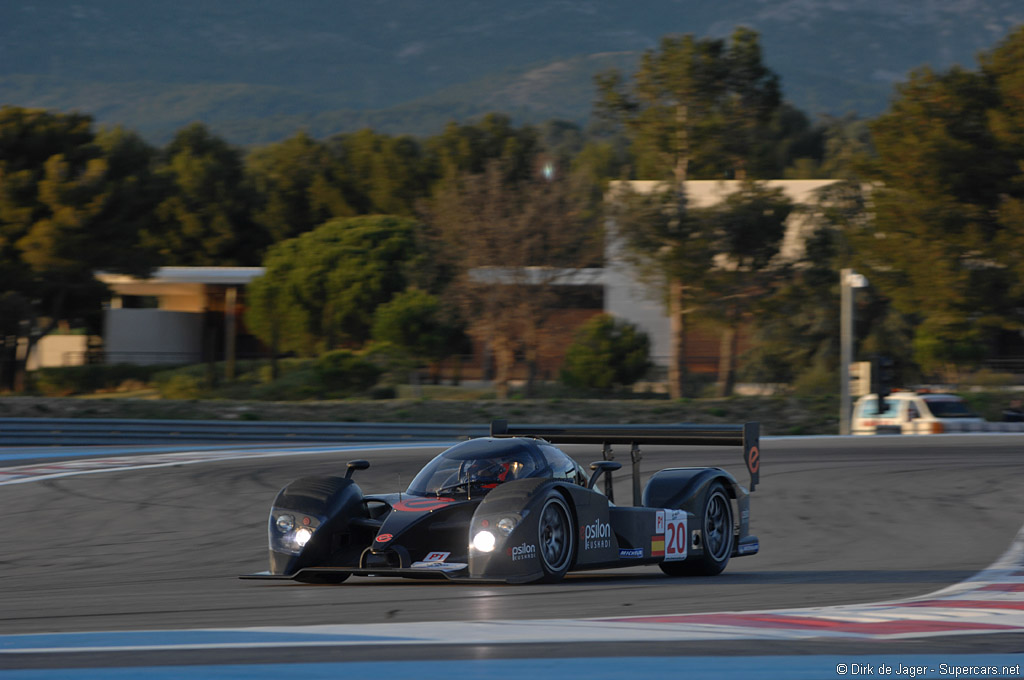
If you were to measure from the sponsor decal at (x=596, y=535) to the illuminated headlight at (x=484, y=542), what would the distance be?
2.85 feet

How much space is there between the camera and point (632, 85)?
3791 centimetres

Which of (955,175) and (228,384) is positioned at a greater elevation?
(955,175)

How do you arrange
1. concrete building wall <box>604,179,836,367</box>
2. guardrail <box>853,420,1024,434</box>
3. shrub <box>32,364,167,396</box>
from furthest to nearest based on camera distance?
shrub <box>32,364,167,396</box> < concrete building wall <box>604,179,836,367</box> < guardrail <box>853,420,1024,434</box>

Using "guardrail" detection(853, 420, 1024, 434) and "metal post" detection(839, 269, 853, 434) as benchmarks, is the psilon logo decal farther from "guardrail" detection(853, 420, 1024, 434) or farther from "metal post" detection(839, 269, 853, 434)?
"metal post" detection(839, 269, 853, 434)

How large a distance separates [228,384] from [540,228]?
12.5 meters

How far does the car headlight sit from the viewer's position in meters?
8.22

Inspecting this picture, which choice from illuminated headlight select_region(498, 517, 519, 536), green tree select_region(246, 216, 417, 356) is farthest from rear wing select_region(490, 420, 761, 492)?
green tree select_region(246, 216, 417, 356)

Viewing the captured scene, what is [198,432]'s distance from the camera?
27.1 metres

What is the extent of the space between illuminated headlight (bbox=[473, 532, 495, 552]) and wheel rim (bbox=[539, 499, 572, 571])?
0.37 metres

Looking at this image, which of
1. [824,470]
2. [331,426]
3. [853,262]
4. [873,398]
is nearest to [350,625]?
[824,470]

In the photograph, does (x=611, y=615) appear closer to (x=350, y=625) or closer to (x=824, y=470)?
(x=350, y=625)

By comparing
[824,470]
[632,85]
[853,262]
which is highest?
[632,85]

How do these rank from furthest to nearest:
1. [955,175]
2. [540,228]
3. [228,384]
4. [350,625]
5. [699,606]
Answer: [228,384]
[540,228]
[955,175]
[699,606]
[350,625]

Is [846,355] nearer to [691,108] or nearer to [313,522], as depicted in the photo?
[691,108]
